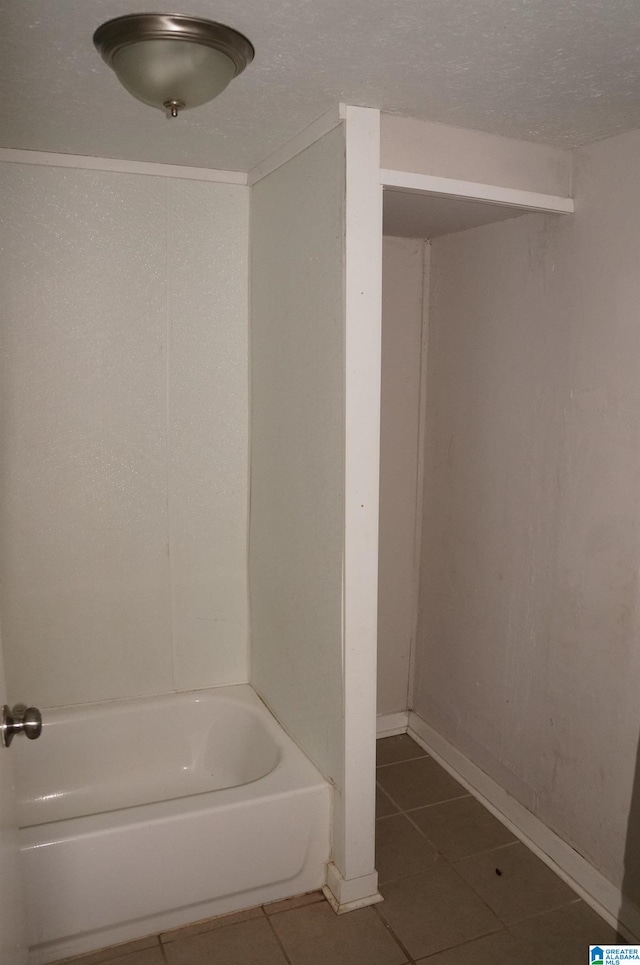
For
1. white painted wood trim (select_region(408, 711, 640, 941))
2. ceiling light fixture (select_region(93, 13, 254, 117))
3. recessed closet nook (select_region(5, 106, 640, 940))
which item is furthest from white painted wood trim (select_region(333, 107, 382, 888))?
white painted wood trim (select_region(408, 711, 640, 941))

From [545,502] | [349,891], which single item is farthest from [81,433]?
[349,891]

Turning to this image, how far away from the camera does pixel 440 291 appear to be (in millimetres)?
2879

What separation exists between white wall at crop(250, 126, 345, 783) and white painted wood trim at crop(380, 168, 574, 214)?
0.54 feet

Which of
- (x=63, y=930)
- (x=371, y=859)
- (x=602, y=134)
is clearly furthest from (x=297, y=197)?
(x=63, y=930)

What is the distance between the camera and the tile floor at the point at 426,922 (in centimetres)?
196

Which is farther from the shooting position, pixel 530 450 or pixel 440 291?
pixel 440 291

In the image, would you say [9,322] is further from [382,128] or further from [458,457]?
[458,457]

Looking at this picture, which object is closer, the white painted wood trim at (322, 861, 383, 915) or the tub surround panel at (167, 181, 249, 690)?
the white painted wood trim at (322, 861, 383, 915)

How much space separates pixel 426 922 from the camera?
209 cm

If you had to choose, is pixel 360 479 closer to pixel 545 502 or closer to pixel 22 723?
pixel 545 502

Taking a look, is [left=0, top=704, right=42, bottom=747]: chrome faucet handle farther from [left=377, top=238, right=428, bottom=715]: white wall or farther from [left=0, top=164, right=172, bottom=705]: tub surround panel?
[left=377, top=238, right=428, bottom=715]: white wall

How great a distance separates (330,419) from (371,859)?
126 centimetres

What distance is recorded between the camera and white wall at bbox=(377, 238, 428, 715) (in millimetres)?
2922

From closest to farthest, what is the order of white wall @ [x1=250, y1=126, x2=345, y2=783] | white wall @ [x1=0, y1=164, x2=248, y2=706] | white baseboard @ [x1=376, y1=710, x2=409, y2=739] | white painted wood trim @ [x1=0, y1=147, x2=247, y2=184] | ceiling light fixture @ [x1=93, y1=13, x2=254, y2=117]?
ceiling light fixture @ [x1=93, y1=13, x2=254, y2=117] < white wall @ [x1=250, y1=126, x2=345, y2=783] < white painted wood trim @ [x1=0, y1=147, x2=247, y2=184] < white wall @ [x1=0, y1=164, x2=248, y2=706] < white baseboard @ [x1=376, y1=710, x2=409, y2=739]
